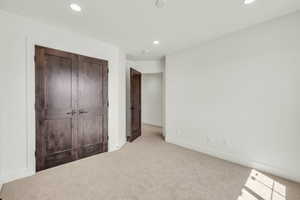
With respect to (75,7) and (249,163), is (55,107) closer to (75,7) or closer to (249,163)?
(75,7)

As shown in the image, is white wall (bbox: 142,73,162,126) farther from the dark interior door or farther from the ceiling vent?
the ceiling vent

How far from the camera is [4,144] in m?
2.01

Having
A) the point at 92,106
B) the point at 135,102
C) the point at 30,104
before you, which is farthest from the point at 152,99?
the point at 30,104

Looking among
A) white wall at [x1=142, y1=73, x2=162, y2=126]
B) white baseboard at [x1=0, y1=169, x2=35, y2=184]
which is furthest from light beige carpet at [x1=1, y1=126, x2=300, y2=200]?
white wall at [x1=142, y1=73, x2=162, y2=126]

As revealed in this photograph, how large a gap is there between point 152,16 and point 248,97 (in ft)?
7.45

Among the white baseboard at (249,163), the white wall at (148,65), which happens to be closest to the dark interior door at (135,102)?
the white wall at (148,65)

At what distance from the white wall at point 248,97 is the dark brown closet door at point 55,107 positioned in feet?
8.80

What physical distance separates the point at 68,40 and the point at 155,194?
3.07 m

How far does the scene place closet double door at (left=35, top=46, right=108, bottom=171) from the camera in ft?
7.55

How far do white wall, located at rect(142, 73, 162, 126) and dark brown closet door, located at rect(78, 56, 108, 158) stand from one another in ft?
11.1

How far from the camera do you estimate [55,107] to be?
2430 mm

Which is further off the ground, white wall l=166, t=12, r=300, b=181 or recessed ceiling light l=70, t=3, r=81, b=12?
recessed ceiling light l=70, t=3, r=81, b=12

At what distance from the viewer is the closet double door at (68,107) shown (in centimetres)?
230

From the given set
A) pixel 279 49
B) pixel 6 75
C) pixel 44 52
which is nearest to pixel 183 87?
pixel 279 49
